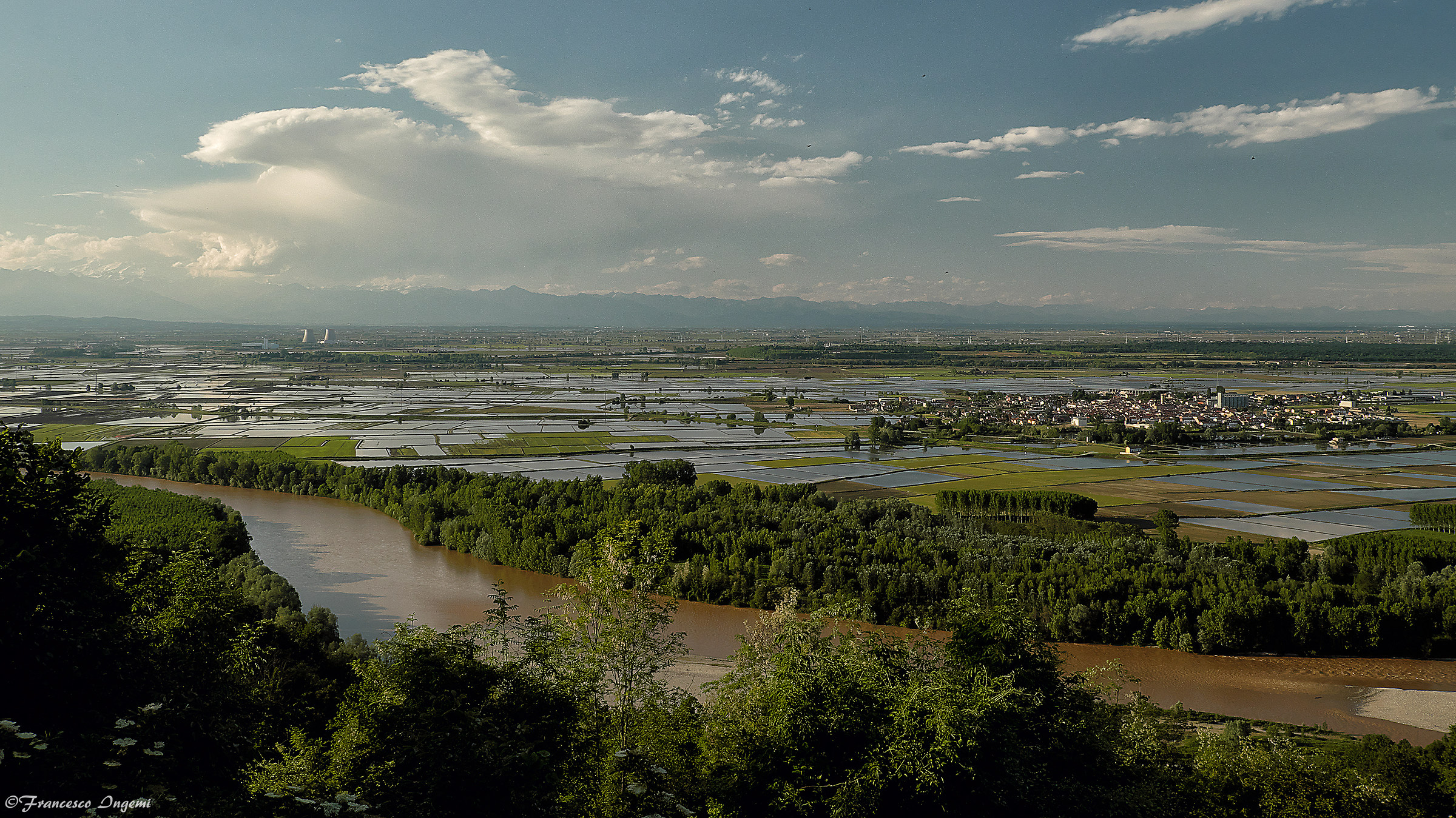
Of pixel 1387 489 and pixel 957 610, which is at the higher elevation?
pixel 957 610

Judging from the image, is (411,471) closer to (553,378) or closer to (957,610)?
(957,610)

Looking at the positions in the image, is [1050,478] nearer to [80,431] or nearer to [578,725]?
[578,725]

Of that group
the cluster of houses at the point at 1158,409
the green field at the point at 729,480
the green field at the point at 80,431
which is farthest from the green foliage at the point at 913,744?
the green field at the point at 80,431

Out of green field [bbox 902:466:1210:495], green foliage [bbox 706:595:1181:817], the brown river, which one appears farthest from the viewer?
green field [bbox 902:466:1210:495]

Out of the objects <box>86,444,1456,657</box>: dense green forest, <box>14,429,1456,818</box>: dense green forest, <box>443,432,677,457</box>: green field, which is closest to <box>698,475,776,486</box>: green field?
<box>86,444,1456,657</box>: dense green forest

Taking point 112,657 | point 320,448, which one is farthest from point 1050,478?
point 320,448

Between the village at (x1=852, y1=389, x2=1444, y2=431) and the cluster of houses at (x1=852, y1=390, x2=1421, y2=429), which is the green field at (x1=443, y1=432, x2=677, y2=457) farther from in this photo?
the cluster of houses at (x1=852, y1=390, x2=1421, y2=429)

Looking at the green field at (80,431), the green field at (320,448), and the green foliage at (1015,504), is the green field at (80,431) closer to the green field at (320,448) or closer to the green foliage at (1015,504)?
the green field at (320,448)

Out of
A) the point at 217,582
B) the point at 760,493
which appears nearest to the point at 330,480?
the point at 760,493
